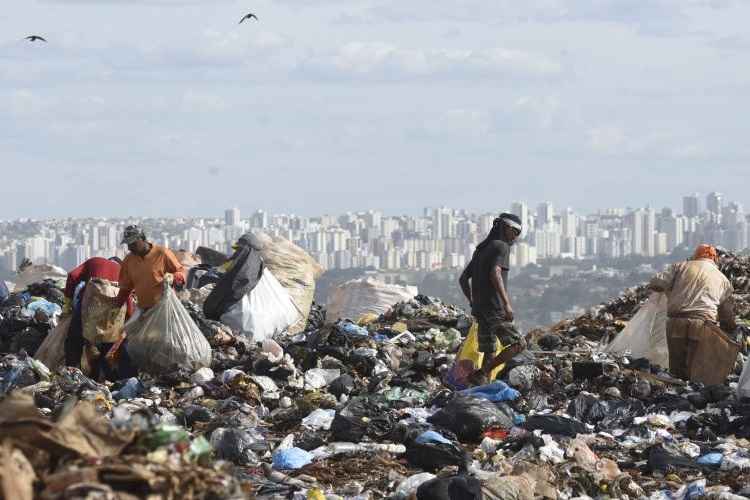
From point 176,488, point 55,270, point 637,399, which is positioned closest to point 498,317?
point 637,399

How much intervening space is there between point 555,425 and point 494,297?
1.36m

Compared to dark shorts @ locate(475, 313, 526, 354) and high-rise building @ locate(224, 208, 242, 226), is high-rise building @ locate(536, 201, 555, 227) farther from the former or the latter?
dark shorts @ locate(475, 313, 526, 354)

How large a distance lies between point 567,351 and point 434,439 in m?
4.38

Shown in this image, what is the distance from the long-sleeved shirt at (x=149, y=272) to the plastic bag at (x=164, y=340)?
8 cm

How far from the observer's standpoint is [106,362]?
1072 cm

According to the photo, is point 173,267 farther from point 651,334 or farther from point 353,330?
point 651,334

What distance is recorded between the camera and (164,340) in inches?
412

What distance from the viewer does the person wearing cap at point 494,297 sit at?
9.55 metres

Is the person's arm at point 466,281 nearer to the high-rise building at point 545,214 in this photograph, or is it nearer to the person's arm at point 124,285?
the person's arm at point 124,285

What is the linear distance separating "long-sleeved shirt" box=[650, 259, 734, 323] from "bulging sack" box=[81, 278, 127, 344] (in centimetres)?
404

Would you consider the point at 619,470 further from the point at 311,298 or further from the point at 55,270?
the point at 55,270

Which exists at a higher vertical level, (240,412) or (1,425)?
(1,425)

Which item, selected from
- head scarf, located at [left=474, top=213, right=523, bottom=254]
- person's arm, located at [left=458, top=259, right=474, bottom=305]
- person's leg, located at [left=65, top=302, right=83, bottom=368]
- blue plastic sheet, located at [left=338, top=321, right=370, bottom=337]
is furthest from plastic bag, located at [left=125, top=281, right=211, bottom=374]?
head scarf, located at [left=474, top=213, right=523, bottom=254]

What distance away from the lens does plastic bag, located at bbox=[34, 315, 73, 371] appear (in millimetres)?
11016
